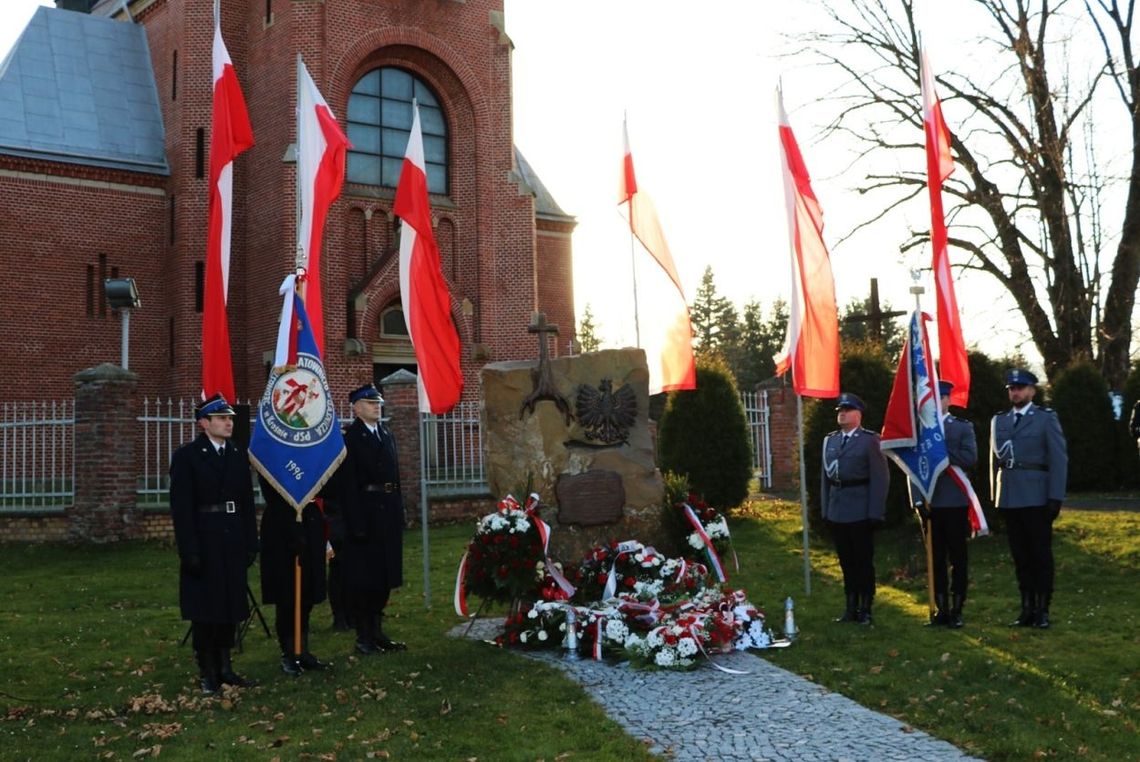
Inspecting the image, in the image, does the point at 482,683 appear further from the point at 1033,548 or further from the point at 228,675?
the point at 1033,548

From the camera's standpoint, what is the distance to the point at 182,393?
2389 cm

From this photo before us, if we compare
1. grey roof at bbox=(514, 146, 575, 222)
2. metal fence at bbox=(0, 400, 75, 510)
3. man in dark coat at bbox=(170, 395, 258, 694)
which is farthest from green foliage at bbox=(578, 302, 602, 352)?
man in dark coat at bbox=(170, 395, 258, 694)

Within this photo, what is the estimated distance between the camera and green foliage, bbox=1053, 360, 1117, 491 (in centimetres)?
2055

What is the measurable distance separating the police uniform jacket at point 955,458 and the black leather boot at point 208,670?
18.0 ft

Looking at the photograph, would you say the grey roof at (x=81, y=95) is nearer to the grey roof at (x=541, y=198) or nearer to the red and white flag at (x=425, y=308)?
the grey roof at (x=541, y=198)

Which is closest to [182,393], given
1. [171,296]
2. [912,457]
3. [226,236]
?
[171,296]

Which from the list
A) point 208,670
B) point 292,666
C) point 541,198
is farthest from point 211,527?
point 541,198

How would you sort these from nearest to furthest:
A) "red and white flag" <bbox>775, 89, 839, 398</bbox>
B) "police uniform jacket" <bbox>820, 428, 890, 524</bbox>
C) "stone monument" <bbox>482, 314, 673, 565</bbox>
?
"police uniform jacket" <bbox>820, 428, 890, 524</bbox>
"stone monument" <bbox>482, 314, 673, 565</bbox>
"red and white flag" <bbox>775, 89, 839, 398</bbox>

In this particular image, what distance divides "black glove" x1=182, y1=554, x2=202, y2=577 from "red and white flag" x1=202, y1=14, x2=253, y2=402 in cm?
224

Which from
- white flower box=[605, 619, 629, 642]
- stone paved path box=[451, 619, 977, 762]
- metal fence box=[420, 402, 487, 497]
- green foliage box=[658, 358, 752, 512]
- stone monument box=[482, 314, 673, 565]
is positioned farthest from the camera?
metal fence box=[420, 402, 487, 497]

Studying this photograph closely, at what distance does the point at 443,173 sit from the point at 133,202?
654cm

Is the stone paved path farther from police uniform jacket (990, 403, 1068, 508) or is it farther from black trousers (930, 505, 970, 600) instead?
police uniform jacket (990, 403, 1068, 508)

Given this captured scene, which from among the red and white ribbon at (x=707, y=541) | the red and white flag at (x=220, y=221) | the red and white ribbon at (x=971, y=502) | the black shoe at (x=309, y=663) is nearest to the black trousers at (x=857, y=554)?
the red and white ribbon at (x=971, y=502)

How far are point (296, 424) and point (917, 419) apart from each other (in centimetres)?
487
